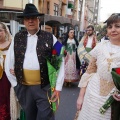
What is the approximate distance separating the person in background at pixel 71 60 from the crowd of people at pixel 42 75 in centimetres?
363

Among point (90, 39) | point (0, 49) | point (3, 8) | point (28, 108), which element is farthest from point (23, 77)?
point (3, 8)

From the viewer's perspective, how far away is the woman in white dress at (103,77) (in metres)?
2.05

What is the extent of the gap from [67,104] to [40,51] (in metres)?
2.56

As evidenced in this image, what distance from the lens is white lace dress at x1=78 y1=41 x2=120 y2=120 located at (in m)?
2.05

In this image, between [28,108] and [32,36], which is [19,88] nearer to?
[28,108]

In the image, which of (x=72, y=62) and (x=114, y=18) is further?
(x=72, y=62)

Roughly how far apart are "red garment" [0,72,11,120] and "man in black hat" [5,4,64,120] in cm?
29

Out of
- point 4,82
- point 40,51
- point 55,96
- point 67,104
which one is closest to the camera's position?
point 40,51

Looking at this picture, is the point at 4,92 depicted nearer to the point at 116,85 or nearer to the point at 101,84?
the point at 101,84

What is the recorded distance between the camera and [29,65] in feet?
8.73

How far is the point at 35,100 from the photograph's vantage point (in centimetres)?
284

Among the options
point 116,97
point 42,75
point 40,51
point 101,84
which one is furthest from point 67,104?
point 116,97

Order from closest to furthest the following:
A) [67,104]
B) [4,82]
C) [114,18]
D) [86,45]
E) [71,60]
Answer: [114,18] → [4,82] → [67,104] → [86,45] → [71,60]

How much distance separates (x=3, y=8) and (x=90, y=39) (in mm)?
6846
